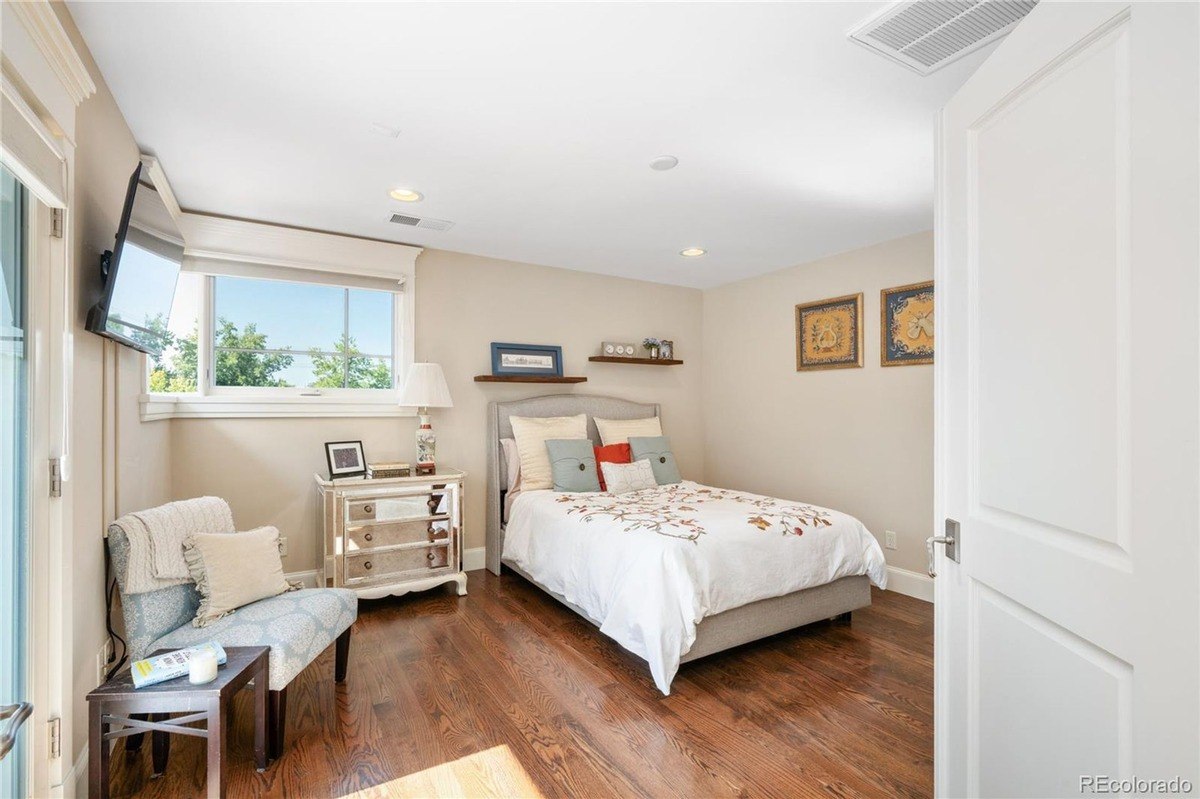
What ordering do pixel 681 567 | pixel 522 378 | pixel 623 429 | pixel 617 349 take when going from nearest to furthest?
pixel 681 567 → pixel 522 378 → pixel 623 429 → pixel 617 349

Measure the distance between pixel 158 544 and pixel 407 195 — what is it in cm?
201

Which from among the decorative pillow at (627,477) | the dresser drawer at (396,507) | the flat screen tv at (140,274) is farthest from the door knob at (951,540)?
the dresser drawer at (396,507)

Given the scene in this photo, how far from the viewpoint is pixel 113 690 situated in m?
1.65

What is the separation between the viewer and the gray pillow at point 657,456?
432 centimetres

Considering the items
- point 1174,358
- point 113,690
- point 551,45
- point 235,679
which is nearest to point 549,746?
point 235,679

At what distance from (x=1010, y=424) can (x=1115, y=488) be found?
275mm

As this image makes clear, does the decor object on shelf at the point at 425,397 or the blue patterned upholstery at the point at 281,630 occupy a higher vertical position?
the decor object on shelf at the point at 425,397

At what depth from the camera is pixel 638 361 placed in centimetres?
490

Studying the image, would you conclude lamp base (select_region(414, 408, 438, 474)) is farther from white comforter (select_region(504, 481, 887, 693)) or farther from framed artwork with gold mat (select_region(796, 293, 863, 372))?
framed artwork with gold mat (select_region(796, 293, 863, 372))

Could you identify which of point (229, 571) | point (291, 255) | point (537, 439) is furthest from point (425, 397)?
point (229, 571)

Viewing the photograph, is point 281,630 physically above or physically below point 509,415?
below

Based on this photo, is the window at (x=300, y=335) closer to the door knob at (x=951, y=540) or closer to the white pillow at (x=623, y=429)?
the white pillow at (x=623, y=429)

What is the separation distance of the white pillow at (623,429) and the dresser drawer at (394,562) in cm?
149

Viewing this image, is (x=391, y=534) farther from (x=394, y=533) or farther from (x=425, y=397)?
(x=425, y=397)
